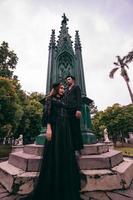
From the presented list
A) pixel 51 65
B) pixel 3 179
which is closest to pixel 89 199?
pixel 3 179

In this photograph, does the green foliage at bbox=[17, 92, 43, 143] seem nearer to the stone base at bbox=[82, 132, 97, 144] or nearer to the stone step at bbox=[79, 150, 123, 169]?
the stone base at bbox=[82, 132, 97, 144]

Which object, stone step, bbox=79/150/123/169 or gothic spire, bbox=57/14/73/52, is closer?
stone step, bbox=79/150/123/169

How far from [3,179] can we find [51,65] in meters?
4.72

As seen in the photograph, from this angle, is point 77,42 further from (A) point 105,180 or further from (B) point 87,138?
(A) point 105,180

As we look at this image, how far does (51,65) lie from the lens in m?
7.01

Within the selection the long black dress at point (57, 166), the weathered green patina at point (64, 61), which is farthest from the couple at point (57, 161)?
the weathered green patina at point (64, 61)

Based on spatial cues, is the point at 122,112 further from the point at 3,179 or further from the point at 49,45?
the point at 3,179

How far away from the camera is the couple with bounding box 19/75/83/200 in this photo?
2.90 m

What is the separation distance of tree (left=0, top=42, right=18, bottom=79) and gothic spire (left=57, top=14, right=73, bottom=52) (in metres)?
20.1

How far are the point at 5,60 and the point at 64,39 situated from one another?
2269 cm

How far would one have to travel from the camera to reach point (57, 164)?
3043 mm

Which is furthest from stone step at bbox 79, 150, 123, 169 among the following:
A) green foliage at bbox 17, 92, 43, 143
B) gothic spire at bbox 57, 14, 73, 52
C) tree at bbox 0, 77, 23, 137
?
green foliage at bbox 17, 92, 43, 143

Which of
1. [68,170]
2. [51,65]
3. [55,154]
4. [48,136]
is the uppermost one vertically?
[51,65]

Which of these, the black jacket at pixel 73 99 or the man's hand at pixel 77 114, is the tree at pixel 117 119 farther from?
the man's hand at pixel 77 114
